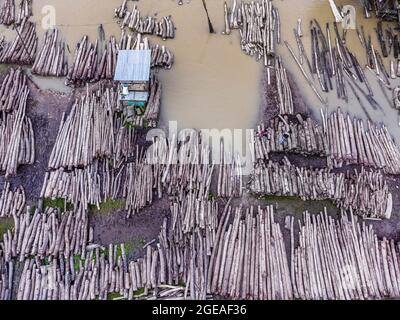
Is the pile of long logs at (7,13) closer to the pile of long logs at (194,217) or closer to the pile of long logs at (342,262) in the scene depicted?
the pile of long logs at (194,217)

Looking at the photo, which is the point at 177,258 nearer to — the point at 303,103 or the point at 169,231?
the point at 169,231

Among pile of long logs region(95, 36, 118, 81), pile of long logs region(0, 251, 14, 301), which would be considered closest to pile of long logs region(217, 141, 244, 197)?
pile of long logs region(95, 36, 118, 81)

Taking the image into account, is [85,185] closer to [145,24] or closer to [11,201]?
[11,201]

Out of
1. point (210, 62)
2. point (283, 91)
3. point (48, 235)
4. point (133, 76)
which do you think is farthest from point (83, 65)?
point (283, 91)

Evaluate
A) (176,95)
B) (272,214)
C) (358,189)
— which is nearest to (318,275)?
(272,214)

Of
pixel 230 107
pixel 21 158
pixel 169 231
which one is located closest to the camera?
pixel 169 231

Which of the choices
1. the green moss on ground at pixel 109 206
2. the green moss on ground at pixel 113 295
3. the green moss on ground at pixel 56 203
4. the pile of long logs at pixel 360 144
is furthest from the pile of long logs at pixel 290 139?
the green moss on ground at pixel 56 203
